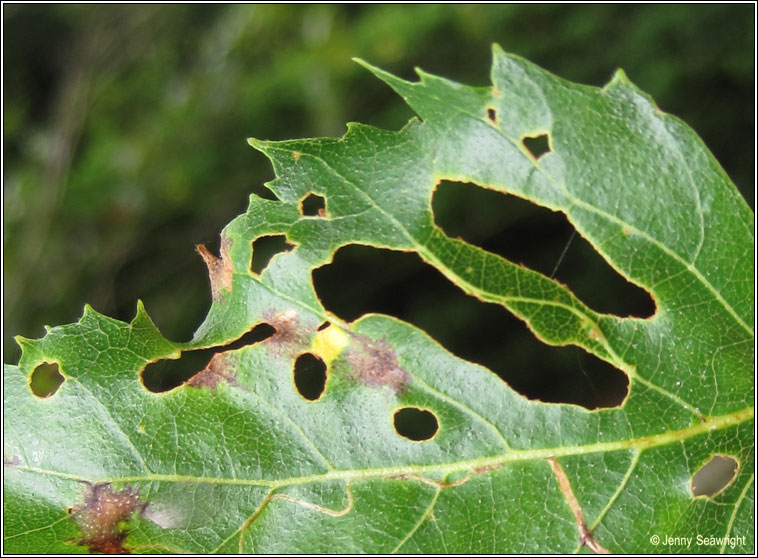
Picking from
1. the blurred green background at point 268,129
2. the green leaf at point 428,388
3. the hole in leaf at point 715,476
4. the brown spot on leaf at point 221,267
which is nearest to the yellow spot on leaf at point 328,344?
the green leaf at point 428,388

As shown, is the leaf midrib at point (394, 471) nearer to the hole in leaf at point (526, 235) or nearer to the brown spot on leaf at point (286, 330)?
the brown spot on leaf at point (286, 330)

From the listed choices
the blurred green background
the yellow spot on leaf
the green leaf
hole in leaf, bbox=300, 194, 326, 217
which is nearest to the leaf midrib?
the green leaf

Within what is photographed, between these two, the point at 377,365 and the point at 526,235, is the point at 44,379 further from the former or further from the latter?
the point at 526,235

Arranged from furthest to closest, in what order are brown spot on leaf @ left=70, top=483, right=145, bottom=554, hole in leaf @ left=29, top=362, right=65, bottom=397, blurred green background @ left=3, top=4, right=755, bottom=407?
blurred green background @ left=3, top=4, right=755, bottom=407
hole in leaf @ left=29, top=362, right=65, bottom=397
brown spot on leaf @ left=70, top=483, right=145, bottom=554

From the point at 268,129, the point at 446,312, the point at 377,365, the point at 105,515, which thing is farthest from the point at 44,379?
the point at 268,129

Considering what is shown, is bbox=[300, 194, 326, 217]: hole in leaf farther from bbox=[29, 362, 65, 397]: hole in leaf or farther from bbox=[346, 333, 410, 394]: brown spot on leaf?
bbox=[29, 362, 65, 397]: hole in leaf
